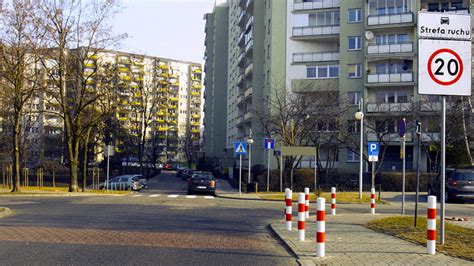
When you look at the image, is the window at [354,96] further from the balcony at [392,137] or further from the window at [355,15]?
the window at [355,15]

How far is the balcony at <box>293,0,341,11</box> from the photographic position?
51812 millimetres

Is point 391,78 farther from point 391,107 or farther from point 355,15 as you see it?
point 355,15

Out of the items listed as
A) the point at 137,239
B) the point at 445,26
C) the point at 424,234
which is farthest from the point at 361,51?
→ the point at 137,239

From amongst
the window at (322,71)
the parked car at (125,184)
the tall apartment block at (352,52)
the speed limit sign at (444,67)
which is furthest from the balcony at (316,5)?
the speed limit sign at (444,67)

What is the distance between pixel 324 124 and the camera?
37.4m

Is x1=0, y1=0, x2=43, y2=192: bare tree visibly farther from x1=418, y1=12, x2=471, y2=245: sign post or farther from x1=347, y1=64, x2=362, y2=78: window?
x1=347, y1=64, x2=362, y2=78: window

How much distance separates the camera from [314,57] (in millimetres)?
51750

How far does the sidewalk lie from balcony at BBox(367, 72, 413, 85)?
3678 cm

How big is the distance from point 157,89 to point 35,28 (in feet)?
105

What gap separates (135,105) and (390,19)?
2873 cm

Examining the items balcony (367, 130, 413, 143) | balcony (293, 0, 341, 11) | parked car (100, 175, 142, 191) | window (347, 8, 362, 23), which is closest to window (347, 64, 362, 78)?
window (347, 8, 362, 23)

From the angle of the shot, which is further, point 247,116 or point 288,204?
point 247,116

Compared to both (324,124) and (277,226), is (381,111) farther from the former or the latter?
(277,226)

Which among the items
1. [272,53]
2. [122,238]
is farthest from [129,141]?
[122,238]
